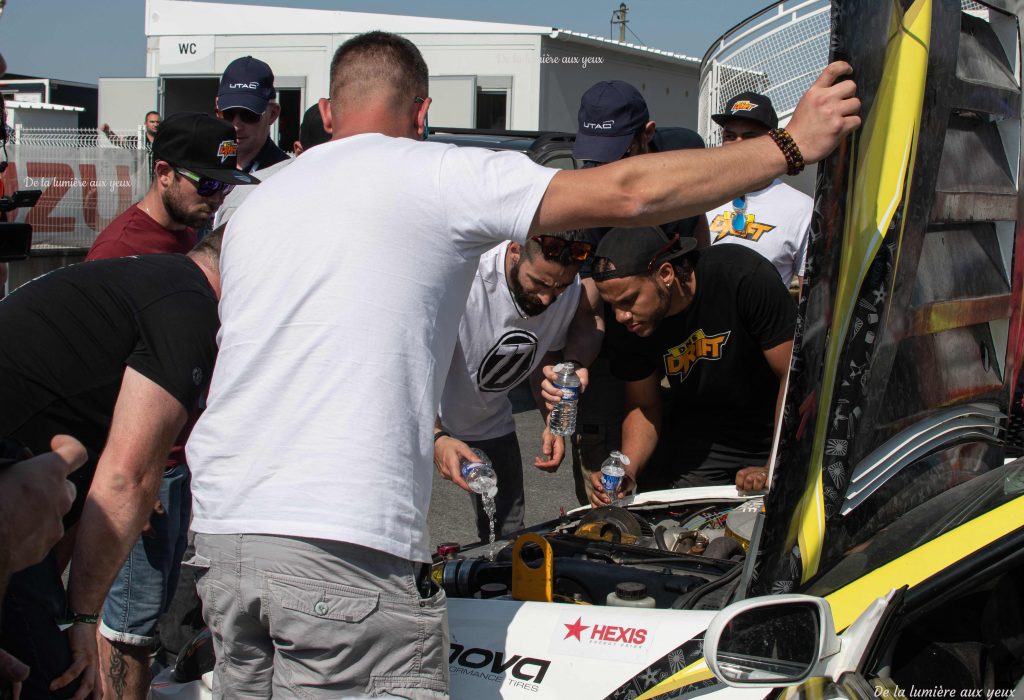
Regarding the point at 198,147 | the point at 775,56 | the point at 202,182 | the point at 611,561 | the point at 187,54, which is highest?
the point at 187,54

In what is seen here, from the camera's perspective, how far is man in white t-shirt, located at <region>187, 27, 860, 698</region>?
6.62ft

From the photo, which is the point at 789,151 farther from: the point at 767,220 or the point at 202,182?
the point at 767,220

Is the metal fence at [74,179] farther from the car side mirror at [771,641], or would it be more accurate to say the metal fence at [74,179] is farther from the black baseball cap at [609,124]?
the car side mirror at [771,641]

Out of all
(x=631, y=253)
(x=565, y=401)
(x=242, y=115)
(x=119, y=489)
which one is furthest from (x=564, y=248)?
(x=242, y=115)

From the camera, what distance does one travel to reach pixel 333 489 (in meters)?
2.01

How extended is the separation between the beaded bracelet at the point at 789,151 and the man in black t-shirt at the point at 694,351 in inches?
58.3

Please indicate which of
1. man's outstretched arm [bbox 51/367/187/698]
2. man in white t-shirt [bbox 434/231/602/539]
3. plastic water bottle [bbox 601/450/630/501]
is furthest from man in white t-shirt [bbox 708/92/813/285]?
man's outstretched arm [bbox 51/367/187/698]

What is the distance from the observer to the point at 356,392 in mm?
2027

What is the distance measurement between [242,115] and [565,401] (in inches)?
103

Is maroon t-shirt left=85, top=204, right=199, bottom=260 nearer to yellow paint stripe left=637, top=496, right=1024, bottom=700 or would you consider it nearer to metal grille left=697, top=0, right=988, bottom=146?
yellow paint stripe left=637, top=496, right=1024, bottom=700

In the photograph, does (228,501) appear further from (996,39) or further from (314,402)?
(996,39)

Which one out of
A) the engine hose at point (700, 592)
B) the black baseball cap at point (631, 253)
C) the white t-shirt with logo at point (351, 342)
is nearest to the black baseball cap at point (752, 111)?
the black baseball cap at point (631, 253)

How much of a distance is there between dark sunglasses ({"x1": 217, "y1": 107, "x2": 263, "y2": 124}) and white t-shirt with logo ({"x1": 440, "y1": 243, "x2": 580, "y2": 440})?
2135 mm

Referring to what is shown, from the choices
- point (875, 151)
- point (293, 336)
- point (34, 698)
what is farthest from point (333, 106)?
point (34, 698)
